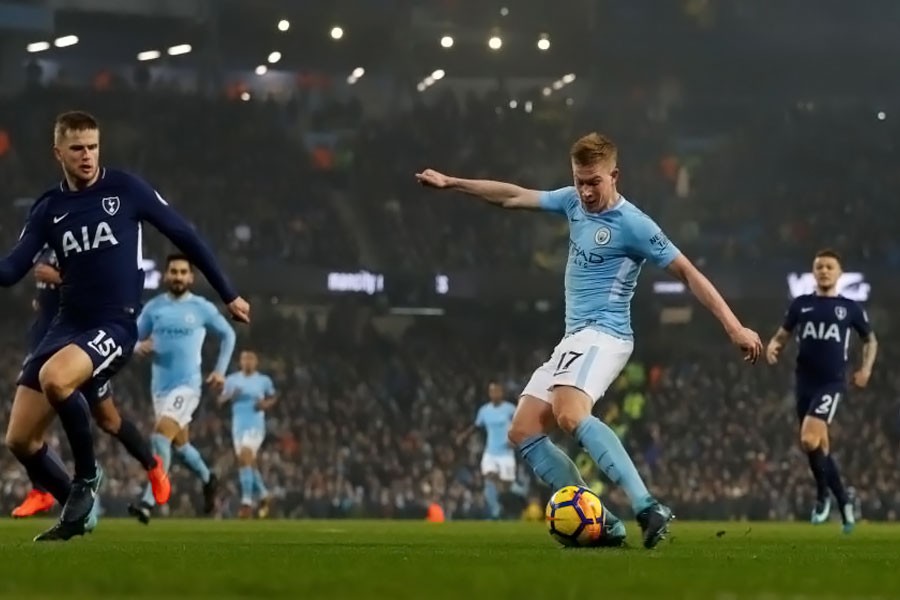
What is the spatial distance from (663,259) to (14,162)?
27.3 meters

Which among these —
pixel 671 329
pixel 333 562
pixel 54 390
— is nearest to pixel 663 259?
pixel 333 562

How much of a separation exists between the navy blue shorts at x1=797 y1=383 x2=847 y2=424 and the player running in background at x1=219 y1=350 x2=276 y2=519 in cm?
753

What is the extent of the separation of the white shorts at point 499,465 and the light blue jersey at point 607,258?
16.4 m

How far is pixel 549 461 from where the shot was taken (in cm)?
919

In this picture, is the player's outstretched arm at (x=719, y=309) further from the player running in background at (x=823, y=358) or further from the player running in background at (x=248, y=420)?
the player running in background at (x=248, y=420)

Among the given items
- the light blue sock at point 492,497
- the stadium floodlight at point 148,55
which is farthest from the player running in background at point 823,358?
the stadium floodlight at point 148,55

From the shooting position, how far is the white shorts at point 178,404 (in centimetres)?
1634

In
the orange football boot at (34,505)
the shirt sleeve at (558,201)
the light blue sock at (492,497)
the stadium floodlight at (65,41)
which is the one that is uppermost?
the stadium floodlight at (65,41)

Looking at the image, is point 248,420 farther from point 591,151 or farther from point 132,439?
point 591,151

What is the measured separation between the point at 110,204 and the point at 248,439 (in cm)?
1237

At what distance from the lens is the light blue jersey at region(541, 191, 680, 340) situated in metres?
9.01

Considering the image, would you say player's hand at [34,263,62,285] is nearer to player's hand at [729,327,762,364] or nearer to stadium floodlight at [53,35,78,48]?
player's hand at [729,327,762,364]

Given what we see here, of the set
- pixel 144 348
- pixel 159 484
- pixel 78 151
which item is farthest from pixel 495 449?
pixel 78 151

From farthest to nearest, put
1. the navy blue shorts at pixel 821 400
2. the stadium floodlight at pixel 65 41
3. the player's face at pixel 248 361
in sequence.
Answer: the stadium floodlight at pixel 65 41 < the player's face at pixel 248 361 < the navy blue shorts at pixel 821 400
